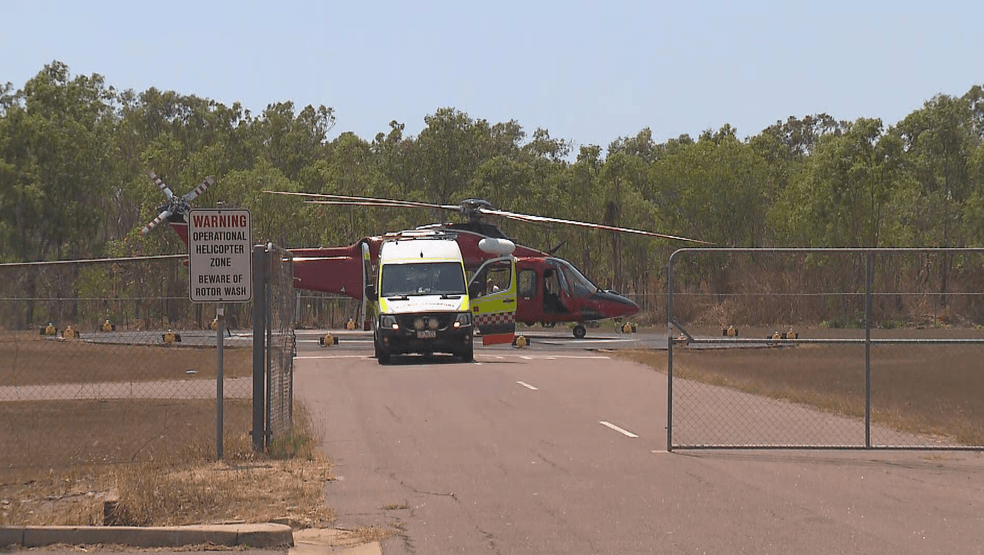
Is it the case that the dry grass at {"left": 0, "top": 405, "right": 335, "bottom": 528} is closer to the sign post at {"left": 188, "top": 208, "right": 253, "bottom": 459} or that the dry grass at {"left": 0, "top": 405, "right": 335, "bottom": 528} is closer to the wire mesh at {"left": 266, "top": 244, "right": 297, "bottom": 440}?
the wire mesh at {"left": 266, "top": 244, "right": 297, "bottom": 440}

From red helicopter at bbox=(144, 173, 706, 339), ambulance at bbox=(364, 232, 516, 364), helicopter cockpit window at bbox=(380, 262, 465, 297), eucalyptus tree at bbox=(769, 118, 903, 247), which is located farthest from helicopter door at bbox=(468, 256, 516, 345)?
eucalyptus tree at bbox=(769, 118, 903, 247)

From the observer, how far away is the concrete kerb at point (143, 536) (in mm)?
9125

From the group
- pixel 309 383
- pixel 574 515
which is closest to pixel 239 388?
pixel 309 383

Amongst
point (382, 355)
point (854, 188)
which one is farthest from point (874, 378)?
point (854, 188)

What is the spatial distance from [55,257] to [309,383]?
5249 centimetres

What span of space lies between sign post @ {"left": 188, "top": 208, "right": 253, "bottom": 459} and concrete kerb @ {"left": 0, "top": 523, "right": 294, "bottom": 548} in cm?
427

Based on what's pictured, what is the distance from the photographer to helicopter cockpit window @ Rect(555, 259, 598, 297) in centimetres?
4025

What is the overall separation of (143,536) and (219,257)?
4.85 m

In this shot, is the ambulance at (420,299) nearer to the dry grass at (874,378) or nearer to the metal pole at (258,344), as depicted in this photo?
the dry grass at (874,378)

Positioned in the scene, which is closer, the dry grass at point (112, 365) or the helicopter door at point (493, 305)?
the dry grass at point (112, 365)

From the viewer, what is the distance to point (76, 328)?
683 inches

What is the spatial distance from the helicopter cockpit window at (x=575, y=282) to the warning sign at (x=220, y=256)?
88.1 ft

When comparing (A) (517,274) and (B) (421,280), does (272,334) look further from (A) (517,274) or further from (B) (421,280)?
(A) (517,274)

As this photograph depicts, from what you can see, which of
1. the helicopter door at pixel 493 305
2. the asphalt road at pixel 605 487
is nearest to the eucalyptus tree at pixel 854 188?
the helicopter door at pixel 493 305
